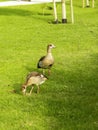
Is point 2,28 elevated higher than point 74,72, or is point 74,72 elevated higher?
point 74,72

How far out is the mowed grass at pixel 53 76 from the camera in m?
10.8

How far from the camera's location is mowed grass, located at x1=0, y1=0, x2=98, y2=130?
10.8m

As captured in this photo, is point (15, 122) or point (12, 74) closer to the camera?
point (15, 122)

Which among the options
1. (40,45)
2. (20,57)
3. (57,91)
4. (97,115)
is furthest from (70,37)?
(97,115)

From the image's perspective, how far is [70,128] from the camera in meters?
10.1

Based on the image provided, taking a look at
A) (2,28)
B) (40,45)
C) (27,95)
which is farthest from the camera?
(2,28)

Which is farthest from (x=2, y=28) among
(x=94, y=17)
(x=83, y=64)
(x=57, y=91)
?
(x=57, y=91)

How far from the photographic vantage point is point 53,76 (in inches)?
598

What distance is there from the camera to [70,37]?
77.2 feet

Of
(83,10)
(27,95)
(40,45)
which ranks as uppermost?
(27,95)

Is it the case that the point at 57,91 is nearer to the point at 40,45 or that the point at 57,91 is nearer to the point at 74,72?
the point at 74,72

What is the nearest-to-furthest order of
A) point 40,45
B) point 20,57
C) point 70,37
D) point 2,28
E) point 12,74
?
1. point 12,74
2. point 20,57
3. point 40,45
4. point 70,37
5. point 2,28

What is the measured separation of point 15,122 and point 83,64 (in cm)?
675

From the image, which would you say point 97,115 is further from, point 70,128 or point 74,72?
point 74,72
